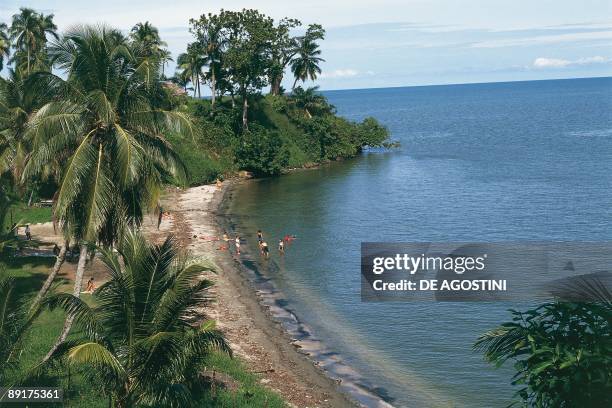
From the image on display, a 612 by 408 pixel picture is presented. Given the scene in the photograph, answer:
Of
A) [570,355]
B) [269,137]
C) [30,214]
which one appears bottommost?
[30,214]

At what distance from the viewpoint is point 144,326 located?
15.9 meters

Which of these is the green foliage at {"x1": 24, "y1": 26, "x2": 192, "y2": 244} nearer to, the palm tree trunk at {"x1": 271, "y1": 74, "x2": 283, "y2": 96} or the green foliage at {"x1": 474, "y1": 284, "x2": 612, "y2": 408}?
the green foliage at {"x1": 474, "y1": 284, "x2": 612, "y2": 408}

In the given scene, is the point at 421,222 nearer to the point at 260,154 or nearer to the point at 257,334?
the point at 257,334

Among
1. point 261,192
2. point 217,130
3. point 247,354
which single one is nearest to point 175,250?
point 247,354

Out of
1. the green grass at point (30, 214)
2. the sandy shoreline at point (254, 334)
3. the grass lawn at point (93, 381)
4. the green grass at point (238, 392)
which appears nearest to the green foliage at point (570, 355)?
the sandy shoreline at point (254, 334)

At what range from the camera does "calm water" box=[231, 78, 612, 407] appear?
93.1 feet

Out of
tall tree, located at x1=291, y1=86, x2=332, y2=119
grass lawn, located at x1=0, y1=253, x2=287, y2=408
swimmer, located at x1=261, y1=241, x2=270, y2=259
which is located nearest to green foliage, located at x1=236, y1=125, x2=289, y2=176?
tall tree, located at x1=291, y1=86, x2=332, y2=119

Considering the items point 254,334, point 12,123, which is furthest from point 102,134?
point 254,334

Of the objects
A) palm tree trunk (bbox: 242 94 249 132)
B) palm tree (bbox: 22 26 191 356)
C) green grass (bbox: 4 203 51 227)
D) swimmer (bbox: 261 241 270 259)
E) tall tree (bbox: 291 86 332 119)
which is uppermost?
tall tree (bbox: 291 86 332 119)

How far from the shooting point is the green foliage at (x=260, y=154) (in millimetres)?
76000

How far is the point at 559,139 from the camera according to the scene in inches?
Result: 4434

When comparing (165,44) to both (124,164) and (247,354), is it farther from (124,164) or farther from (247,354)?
(124,164)

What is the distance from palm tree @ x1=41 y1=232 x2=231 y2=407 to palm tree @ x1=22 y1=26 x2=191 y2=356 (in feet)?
8.90

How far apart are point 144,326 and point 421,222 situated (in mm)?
40544
